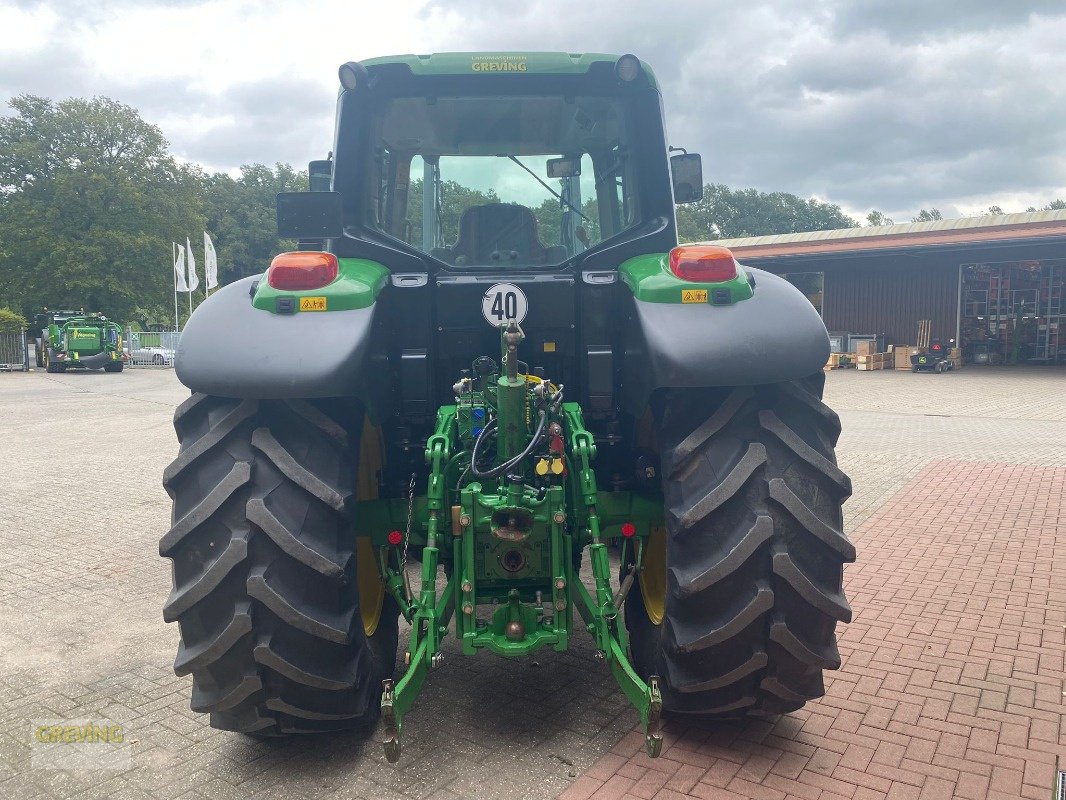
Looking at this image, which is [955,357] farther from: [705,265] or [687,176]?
[705,265]

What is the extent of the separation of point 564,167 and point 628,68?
22.7 inches

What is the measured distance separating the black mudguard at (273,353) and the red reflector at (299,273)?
0.40 ft

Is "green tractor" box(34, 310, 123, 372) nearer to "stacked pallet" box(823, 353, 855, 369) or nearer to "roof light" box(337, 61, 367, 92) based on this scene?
"stacked pallet" box(823, 353, 855, 369)

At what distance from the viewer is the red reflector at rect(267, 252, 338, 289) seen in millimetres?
3188

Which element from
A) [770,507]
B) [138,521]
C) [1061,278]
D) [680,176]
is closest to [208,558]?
[770,507]

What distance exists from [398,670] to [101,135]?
152 feet

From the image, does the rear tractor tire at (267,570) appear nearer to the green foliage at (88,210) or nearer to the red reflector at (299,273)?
the red reflector at (299,273)

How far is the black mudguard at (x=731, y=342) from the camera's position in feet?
9.95

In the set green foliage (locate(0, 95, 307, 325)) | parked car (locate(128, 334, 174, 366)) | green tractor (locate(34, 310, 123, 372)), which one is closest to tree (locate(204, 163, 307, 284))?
green foliage (locate(0, 95, 307, 325))

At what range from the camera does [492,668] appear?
414 centimetres

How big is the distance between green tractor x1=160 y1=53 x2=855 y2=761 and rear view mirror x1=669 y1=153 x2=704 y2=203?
495 millimetres

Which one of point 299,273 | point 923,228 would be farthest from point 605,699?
point 923,228

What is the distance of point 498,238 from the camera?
4.04m

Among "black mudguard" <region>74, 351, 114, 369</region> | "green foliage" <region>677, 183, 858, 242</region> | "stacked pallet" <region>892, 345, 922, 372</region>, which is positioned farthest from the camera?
"green foliage" <region>677, 183, 858, 242</region>
